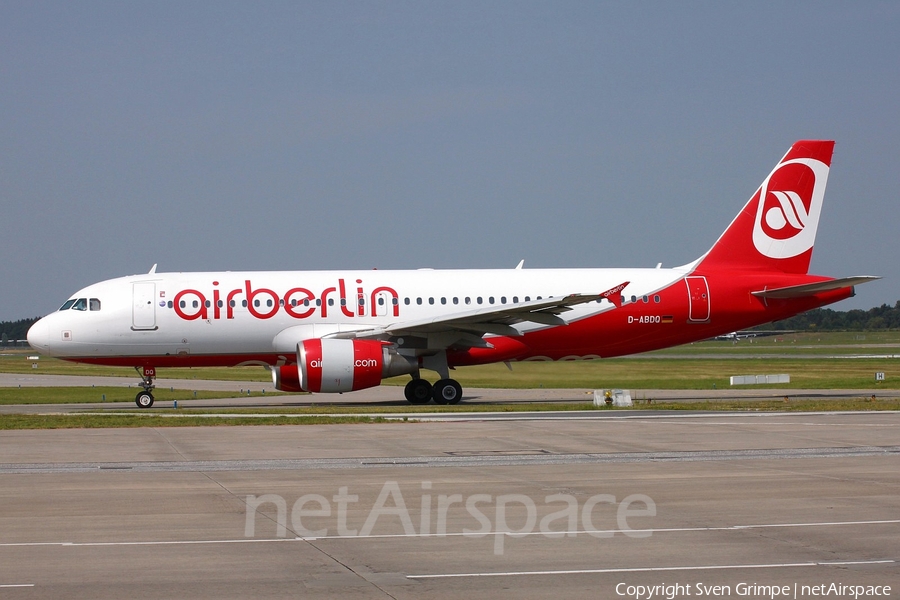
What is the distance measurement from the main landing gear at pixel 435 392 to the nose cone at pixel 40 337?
10.0 metres

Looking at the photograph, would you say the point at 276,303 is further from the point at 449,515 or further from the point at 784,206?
the point at 449,515

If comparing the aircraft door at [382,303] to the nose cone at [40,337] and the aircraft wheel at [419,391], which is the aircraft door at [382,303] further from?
the nose cone at [40,337]

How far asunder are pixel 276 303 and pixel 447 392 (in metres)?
5.26

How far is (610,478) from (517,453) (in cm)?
306

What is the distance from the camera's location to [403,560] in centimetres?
816

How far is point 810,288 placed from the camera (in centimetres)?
2914

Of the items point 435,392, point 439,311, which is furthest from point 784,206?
point 435,392

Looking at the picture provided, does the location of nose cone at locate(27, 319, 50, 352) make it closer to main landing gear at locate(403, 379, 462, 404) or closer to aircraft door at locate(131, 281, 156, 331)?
aircraft door at locate(131, 281, 156, 331)

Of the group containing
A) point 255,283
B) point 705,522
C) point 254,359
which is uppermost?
point 255,283

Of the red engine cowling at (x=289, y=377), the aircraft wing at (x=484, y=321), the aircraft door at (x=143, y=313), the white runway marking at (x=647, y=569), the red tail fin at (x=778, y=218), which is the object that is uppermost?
the red tail fin at (x=778, y=218)

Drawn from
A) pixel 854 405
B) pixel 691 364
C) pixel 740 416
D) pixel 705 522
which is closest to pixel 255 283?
pixel 740 416

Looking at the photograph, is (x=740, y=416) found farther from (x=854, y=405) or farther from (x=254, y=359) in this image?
(x=254, y=359)

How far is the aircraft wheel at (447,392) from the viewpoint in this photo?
91.7ft

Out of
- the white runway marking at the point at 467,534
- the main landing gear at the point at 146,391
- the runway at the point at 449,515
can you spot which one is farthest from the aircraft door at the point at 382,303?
the white runway marking at the point at 467,534
